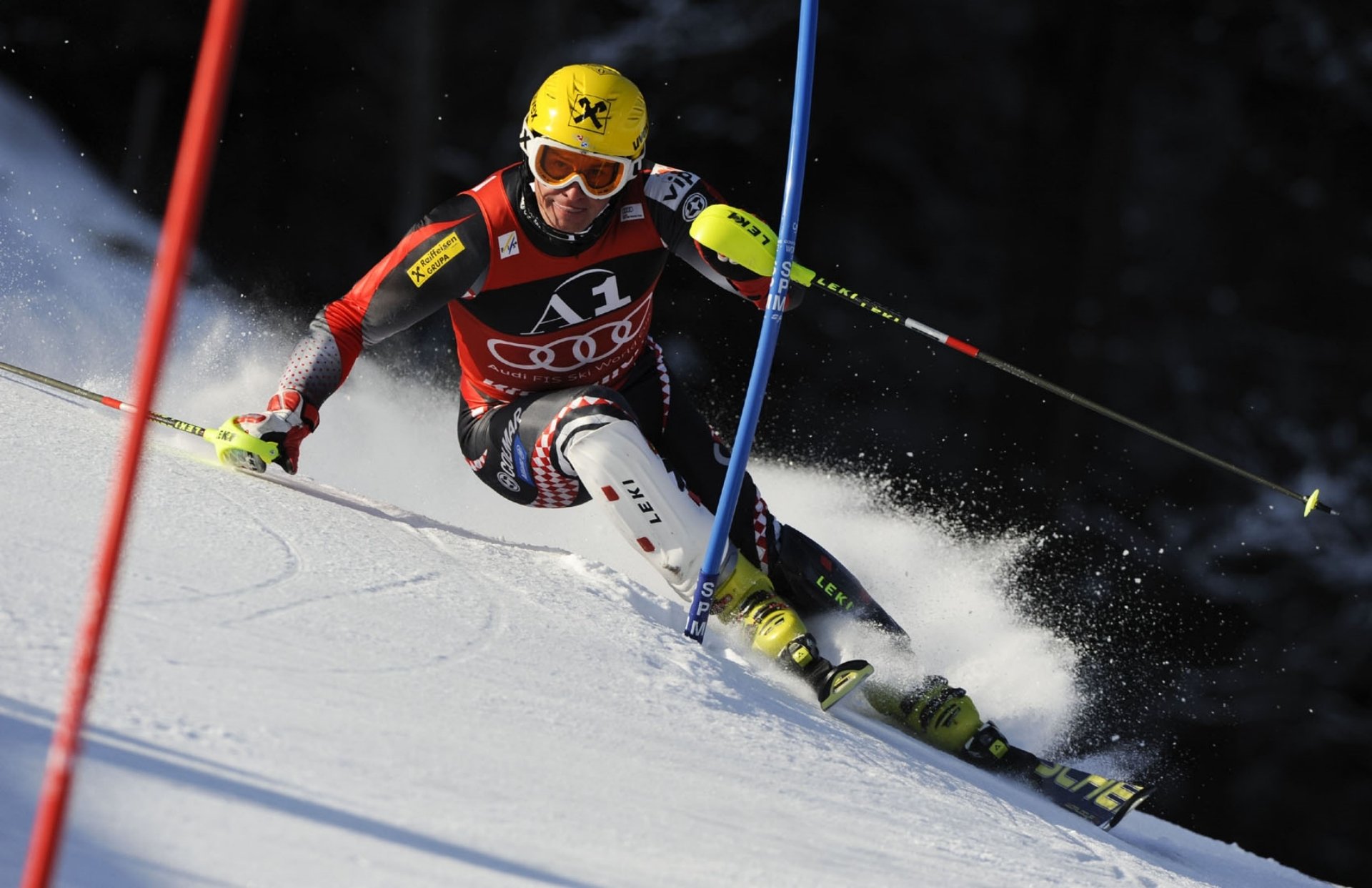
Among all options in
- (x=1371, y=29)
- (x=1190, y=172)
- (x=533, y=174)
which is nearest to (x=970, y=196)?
(x=1190, y=172)

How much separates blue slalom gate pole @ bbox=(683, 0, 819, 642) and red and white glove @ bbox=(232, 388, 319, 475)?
0.82 meters

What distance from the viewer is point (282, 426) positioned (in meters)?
2.53

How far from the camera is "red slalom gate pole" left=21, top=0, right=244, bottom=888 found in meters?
0.68

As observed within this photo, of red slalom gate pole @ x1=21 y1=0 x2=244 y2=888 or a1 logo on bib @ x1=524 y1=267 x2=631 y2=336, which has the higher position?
a1 logo on bib @ x1=524 y1=267 x2=631 y2=336

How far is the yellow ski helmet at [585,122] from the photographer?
246 centimetres

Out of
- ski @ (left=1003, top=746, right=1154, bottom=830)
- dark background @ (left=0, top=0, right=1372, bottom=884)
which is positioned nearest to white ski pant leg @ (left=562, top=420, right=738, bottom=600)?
ski @ (left=1003, top=746, right=1154, bottom=830)

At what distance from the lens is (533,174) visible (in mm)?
2541

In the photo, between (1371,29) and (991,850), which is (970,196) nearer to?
(1371,29)

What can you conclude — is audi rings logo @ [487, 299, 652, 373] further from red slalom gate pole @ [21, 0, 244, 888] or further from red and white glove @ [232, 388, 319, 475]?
red slalom gate pole @ [21, 0, 244, 888]

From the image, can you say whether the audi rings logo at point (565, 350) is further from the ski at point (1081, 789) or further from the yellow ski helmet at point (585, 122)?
the ski at point (1081, 789)

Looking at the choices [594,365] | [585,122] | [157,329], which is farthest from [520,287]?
[157,329]

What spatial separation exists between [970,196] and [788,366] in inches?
45.1

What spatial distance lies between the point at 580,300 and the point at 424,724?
4.50 ft

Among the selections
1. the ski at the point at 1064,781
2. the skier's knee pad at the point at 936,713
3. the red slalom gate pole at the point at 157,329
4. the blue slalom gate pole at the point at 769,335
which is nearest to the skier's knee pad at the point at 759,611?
the blue slalom gate pole at the point at 769,335
